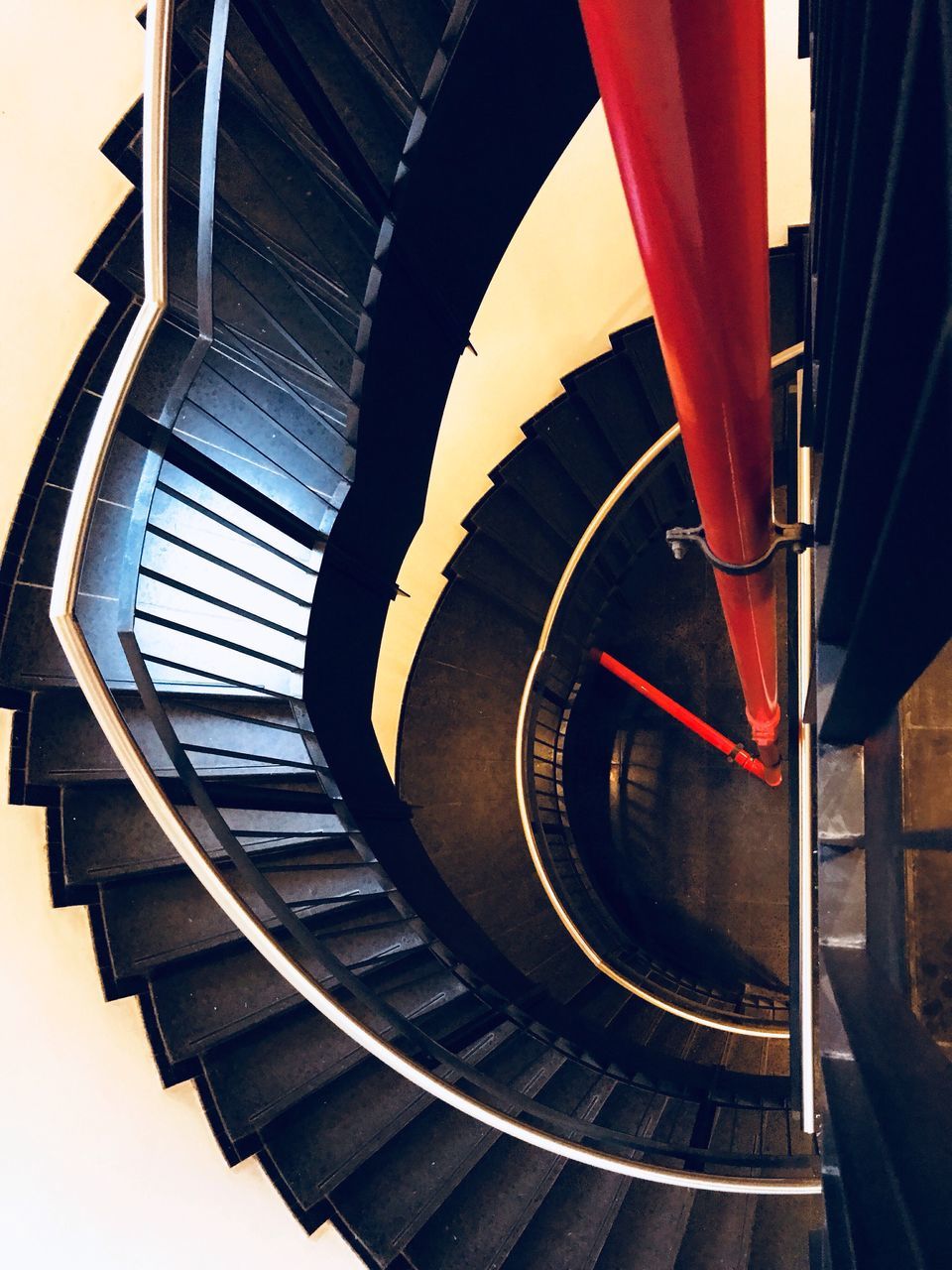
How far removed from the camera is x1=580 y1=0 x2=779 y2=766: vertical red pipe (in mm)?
1309

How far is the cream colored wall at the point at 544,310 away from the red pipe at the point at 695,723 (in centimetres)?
211

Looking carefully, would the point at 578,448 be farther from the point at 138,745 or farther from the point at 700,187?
the point at 700,187

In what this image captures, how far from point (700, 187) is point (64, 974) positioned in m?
5.01

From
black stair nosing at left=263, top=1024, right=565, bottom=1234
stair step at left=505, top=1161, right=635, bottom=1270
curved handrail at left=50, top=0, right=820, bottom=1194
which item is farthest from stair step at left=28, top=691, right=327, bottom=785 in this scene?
stair step at left=505, top=1161, right=635, bottom=1270

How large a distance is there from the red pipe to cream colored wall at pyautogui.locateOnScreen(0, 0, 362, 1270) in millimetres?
5391

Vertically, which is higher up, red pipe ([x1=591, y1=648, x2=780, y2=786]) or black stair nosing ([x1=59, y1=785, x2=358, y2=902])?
red pipe ([x1=591, y1=648, x2=780, y2=786])

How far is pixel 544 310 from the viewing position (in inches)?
289

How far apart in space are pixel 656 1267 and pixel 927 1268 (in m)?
4.53

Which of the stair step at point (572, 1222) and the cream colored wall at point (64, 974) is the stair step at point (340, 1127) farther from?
the stair step at point (572, 1222)

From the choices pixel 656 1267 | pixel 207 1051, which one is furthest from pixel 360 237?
pixel 656 1267

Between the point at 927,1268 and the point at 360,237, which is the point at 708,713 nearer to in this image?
the point at 360,237

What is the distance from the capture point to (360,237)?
4.10 metres

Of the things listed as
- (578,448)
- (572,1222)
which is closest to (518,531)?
(578,448)

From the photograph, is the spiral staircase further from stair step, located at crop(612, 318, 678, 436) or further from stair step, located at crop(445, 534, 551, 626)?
stair step, located at crop(445, 534, 551, 626)
